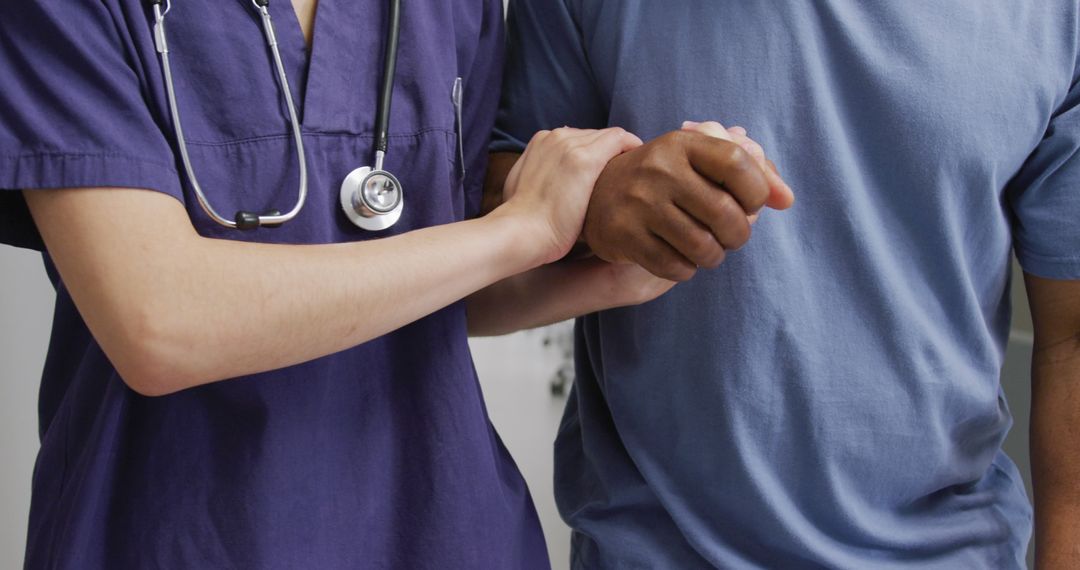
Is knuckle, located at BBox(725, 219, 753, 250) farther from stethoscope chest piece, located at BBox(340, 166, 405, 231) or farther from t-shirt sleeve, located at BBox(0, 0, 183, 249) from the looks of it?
t-shirt sleeve, located at BBox(0, 0, 183, 249)

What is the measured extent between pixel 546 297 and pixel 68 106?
45cm

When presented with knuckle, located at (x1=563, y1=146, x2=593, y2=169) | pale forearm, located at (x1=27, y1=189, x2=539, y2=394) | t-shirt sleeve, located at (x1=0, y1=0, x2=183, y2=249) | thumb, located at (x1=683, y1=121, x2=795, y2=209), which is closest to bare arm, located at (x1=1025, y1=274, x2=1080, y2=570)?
thumb, located at (x1=683, y1=121, x2=795, y2=209)

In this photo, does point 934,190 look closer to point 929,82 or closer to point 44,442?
point 929,82

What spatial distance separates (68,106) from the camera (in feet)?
2.08

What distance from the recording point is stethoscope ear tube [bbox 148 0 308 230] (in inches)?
26.6

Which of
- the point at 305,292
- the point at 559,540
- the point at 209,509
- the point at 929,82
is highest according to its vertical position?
the point at 929,82

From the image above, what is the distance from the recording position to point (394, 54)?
800 millimetres

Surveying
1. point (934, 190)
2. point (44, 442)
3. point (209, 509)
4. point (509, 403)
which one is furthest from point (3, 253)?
point (934, 190)

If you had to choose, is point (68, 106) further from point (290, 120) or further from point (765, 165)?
point (765, 165)

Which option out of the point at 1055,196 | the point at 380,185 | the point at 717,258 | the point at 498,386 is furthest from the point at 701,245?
the point at 498,386

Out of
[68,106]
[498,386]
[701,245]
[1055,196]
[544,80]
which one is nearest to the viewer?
[68,106]

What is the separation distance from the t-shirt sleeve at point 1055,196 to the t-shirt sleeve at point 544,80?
40cm

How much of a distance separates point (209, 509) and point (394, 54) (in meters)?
0.39

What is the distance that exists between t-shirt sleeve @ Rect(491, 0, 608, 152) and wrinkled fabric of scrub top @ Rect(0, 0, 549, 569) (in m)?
0.09
